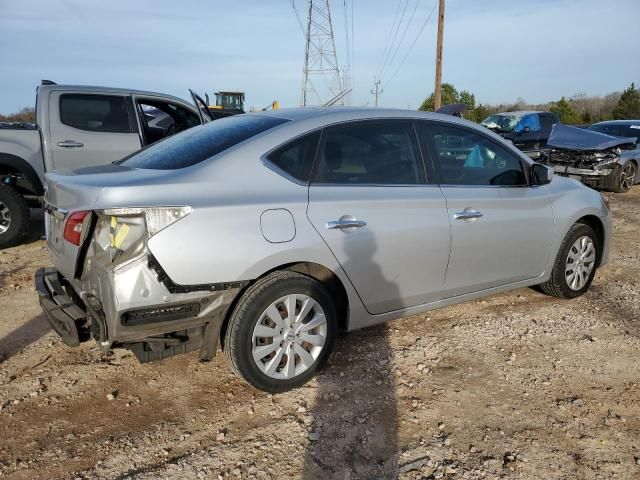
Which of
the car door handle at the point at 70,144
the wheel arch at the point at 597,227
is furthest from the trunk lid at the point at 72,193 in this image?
the wheel arch at the point at 597,227

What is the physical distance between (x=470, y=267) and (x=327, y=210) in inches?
52.1

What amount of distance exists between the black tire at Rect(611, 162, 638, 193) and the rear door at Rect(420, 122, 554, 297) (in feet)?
27.1

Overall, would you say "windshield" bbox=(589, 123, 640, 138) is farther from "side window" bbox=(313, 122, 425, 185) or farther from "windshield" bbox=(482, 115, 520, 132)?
"side window" bbox=(313, 122, 425, 185)

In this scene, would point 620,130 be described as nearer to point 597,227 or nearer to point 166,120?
point 597,227

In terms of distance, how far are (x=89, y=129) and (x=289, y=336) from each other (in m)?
4.42

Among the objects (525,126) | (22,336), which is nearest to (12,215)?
(22,336)

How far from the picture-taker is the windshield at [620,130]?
41.8 feet

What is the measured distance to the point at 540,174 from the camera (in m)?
4.08

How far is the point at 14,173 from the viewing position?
6.19 meters

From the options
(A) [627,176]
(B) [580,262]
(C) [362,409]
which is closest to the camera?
(C) [362,409]

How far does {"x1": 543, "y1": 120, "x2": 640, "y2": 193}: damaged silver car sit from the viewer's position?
10.9 metres

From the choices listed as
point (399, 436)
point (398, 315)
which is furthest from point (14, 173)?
point (399, 436)

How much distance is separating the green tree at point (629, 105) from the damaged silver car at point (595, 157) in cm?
2511

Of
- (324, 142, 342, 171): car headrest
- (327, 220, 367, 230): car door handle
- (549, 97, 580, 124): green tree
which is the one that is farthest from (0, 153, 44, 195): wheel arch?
(549, 97, 580, 124): green tree
